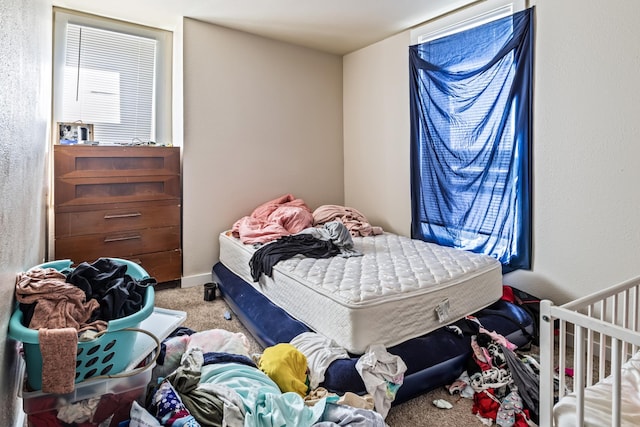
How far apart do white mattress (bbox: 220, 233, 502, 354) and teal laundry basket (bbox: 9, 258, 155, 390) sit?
3.04ft

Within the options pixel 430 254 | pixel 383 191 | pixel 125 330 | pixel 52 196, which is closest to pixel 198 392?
pixel 125 330

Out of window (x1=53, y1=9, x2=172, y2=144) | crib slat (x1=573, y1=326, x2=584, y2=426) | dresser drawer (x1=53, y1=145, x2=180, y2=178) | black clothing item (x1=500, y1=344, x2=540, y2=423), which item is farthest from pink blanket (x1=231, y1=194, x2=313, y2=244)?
crib slat (x1=573, y1=326, x2=584, y2=426)

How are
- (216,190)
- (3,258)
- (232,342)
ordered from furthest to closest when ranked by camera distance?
(216,190), (232,342), (3,258)

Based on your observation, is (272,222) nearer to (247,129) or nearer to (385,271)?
(247,129)

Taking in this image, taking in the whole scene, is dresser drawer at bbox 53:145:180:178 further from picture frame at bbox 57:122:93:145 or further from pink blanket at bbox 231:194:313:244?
pink blanket at bbox 231:194:313:244

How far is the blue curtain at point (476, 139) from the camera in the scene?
2.70m

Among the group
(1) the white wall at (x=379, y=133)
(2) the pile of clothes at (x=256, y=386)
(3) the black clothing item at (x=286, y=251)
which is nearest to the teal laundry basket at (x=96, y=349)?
(2) the pile of clothes at (x=256, y=386)

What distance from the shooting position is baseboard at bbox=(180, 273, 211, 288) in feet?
11.6

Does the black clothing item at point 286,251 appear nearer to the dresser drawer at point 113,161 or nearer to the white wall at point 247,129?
the white wall at point 247,129

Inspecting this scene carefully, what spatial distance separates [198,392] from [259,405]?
241 millimetres

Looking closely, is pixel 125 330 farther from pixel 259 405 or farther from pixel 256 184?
pixel 256 184

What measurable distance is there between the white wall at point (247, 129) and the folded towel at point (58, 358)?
2.41 m

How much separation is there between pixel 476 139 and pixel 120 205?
2.95 m

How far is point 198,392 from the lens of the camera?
1.42 meters
